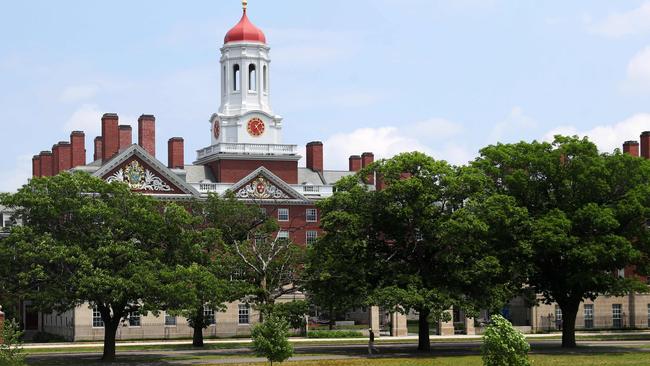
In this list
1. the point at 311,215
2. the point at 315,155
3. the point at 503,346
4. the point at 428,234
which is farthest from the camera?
the point at 315,155

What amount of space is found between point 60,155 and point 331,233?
44.9m

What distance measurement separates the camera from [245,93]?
110250 mm

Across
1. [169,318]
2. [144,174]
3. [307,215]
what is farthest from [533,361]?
[307,215]

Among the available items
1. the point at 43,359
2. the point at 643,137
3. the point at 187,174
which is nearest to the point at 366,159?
the point at 187,174

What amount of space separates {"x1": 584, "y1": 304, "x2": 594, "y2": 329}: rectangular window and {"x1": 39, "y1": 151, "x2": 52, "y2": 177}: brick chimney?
47437 millimetres

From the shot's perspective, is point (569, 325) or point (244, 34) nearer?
point (569, 325)

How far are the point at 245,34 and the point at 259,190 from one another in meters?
14.7

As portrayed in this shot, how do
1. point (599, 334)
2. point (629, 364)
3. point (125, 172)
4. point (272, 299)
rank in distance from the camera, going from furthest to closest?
point (125, 172) → point (599, 334) → point (272, 299) → point (629, 364)

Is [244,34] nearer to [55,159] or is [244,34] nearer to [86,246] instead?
[55,159]

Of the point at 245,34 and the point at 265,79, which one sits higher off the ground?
the point at 245,34

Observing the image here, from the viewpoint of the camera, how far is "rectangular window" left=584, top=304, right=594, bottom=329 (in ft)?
318

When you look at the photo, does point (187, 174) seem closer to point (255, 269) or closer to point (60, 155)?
point (60, 155)

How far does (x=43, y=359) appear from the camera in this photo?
61906 millimetres

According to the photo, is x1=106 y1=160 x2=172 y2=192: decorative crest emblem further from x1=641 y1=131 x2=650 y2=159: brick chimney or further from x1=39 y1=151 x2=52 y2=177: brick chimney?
x1=641 y1=131 x2=650 y2=159: brick chimney
